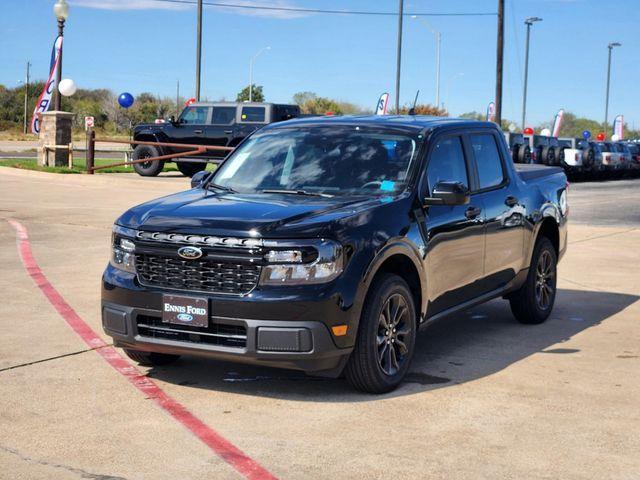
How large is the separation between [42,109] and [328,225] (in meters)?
29.3

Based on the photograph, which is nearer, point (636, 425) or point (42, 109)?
point (636, 425)

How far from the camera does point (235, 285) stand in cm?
598

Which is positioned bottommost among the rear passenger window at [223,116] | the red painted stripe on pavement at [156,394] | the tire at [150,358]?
the red painted stripe on pavement at [156,394]

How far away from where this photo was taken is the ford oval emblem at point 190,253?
236 inches

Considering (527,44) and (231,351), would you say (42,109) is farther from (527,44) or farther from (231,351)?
(527,44)

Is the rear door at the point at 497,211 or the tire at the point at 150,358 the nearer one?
the tire at the point at 150,358

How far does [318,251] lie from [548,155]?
36.2 metres

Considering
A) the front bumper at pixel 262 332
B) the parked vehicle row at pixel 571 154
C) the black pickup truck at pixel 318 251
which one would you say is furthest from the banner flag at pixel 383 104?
the front bumper at pixel 262 332

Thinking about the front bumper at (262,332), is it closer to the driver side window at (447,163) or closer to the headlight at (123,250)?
the headlight at (123,250)

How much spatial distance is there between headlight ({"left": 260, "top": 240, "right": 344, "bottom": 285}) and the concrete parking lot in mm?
762

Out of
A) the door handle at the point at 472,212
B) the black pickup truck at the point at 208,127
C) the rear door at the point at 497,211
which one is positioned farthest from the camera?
the black pickup truck at the point at 208,127

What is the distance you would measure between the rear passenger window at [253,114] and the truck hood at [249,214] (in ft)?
71.1

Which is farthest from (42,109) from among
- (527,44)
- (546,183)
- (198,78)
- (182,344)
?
(527,44)

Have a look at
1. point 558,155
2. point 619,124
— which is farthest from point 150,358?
point 619,124
